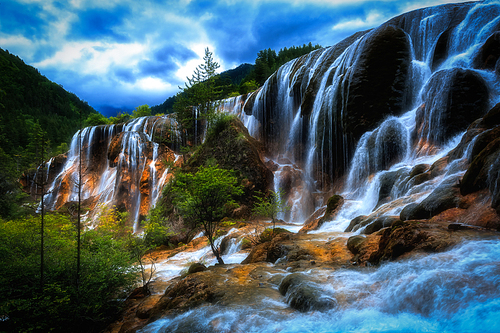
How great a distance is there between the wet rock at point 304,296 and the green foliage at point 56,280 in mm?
4422

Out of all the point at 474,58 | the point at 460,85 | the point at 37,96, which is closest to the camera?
the point at 460,85

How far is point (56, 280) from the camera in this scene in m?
6.14

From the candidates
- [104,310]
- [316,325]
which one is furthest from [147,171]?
[316,325]

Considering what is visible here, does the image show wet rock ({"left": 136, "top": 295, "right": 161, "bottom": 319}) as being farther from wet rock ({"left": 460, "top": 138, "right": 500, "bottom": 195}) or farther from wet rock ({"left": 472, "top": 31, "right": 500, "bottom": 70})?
wet rock ({"left": 472, "top": 31, "right": 500, "bottom": 70})

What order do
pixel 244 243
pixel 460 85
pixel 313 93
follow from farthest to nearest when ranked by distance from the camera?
pixel 313 93 → pixel 460 85 → pixel 244 243

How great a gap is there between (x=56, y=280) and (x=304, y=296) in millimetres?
5819

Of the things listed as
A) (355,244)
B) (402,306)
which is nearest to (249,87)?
(355,244)

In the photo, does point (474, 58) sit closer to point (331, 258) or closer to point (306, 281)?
point (331, 258)

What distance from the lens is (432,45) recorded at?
1714 cm

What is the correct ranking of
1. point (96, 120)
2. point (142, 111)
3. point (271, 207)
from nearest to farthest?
point (271, 207) → point (142, 111) → point (96, 120)

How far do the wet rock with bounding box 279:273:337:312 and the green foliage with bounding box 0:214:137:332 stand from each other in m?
4.42

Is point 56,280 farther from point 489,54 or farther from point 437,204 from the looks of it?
point 489,54

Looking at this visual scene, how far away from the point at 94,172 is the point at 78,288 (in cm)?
3436

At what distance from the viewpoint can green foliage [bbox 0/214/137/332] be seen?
17.7 ft
